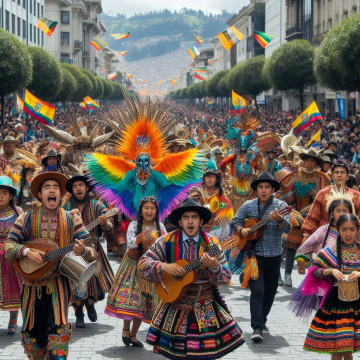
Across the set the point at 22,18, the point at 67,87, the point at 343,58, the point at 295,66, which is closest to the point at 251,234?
the point at 343,58

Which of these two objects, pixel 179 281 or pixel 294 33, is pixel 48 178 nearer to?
pixel 179 281

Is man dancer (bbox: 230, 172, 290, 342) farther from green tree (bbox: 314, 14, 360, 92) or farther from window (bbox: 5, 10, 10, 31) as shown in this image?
window (bbox: 5, 10, 10, 31)

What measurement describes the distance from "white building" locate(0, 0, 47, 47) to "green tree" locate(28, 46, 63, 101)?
724 cm

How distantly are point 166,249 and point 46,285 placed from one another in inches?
40.2

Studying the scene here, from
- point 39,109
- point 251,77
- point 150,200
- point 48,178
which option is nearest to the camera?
point 48,178

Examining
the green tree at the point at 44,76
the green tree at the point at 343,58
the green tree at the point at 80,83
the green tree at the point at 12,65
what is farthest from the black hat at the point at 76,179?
the green tree at the point at 80,83

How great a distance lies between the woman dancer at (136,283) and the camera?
25.5ft

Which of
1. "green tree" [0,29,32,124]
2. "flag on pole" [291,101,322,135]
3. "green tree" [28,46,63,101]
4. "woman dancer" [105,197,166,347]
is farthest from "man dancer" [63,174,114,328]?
"green tree" [28,46,63,101]

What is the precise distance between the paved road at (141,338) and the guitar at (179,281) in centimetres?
151

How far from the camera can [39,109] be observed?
26.0m

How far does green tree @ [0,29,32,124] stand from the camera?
35.5m

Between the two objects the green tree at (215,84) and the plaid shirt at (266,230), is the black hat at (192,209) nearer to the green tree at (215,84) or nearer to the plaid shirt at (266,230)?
the plaid shirt at (266,230)

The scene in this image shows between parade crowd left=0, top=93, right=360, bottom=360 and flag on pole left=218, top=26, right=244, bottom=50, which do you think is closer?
parade crowd left=0, top=93, right=360, bottom=360

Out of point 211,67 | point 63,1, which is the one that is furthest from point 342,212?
point 211,67
